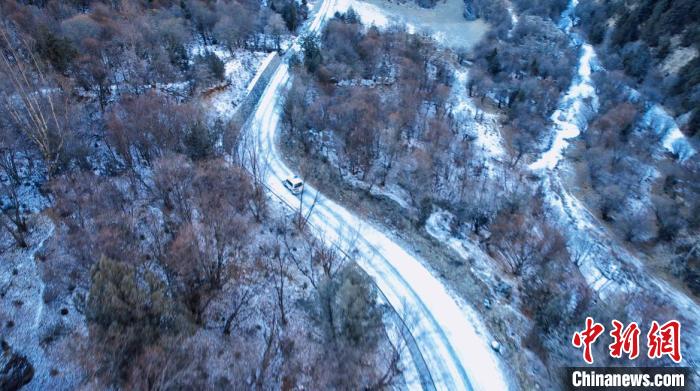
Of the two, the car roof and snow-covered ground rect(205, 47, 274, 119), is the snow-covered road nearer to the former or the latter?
the car roof

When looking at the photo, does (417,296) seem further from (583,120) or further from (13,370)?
(583,120)

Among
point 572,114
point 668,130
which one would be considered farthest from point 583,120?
point 668,130

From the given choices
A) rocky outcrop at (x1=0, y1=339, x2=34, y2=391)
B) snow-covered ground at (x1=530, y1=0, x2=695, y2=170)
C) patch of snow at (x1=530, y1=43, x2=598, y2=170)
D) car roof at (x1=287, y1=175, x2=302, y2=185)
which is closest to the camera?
rocky outcrop at (x1=0, y1=339, x2=34, y2=391)

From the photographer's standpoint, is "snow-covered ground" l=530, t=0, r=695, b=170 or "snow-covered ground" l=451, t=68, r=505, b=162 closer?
"snow-covered ground" l=530, t=0, r=695, b=170

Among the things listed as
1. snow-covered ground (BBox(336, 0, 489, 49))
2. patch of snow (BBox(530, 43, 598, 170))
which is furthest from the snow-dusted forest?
snow-covered ground (BBox(336, 0, 489, 49))

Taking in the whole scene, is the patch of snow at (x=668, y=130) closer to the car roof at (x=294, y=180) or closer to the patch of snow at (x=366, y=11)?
the car roof at (x=294, y=180)

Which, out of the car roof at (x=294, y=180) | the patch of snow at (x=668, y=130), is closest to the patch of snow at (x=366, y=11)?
the patch of snow at (x=668, y=130)
